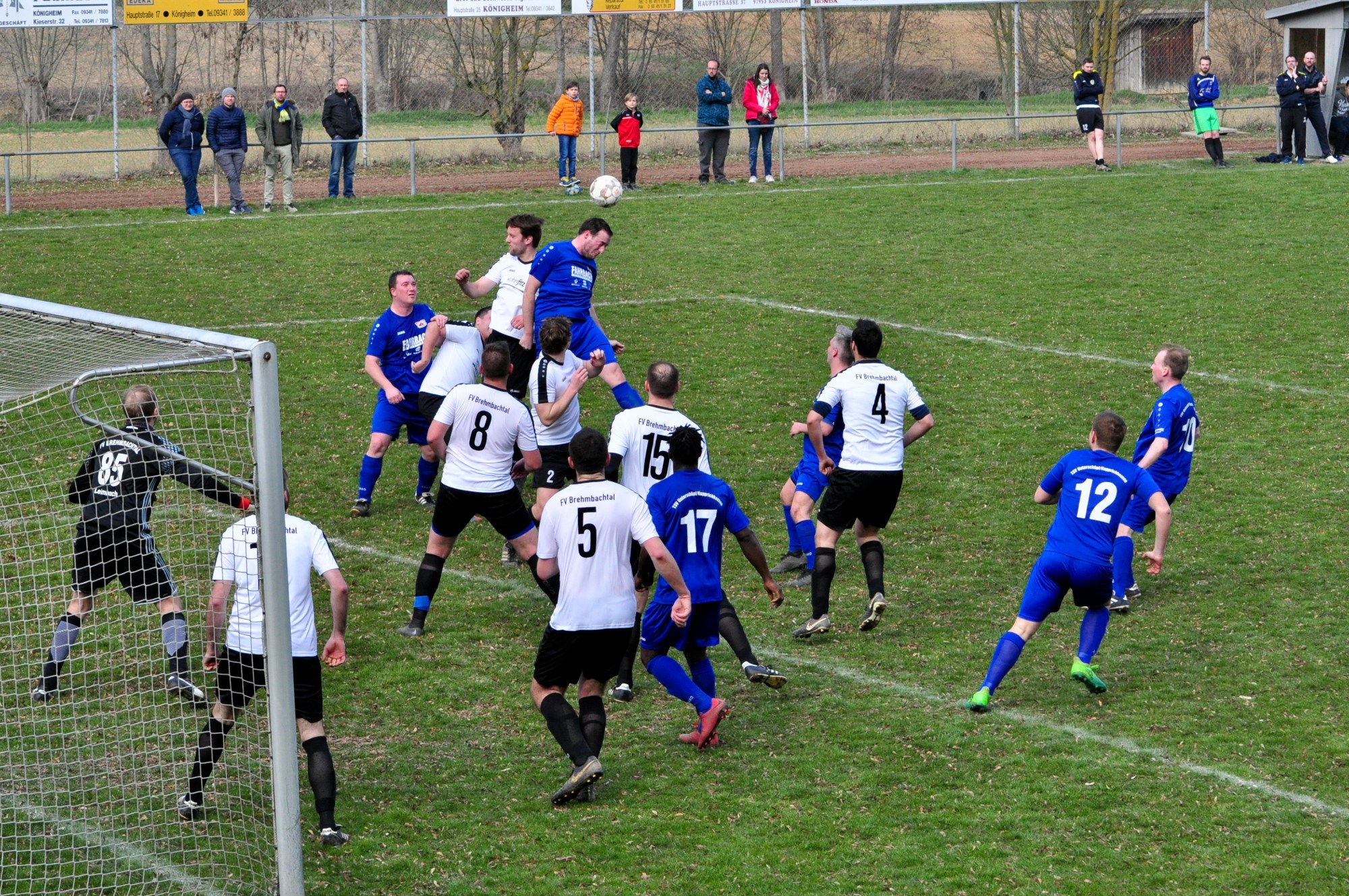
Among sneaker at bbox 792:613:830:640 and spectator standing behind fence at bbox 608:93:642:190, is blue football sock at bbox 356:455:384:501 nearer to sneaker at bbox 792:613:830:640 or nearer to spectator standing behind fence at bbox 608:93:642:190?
sneaker at bbox 792:613:830:640

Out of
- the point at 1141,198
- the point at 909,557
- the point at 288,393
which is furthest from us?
the point at 1141,198

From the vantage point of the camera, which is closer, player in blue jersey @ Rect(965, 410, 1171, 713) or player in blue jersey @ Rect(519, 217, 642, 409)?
player in blue jersey @ Rect(965, 410, 1171, 713)

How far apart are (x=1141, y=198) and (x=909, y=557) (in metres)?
14.7

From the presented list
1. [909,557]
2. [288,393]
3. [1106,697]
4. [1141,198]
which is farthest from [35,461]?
[1141,198]

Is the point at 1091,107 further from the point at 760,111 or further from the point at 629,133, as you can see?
the point at 629,133

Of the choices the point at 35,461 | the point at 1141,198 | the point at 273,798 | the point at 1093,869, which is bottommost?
the point at 1093,869

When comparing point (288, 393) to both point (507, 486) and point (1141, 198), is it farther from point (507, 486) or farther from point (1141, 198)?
point (1141, 198)

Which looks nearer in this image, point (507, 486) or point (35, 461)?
point (507, 486)

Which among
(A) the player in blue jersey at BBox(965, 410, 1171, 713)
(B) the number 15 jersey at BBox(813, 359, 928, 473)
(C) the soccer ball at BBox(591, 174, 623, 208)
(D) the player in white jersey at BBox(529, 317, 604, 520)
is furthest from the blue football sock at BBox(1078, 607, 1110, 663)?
(C) the soccer ball at BBox(591, 174, 623, 208)

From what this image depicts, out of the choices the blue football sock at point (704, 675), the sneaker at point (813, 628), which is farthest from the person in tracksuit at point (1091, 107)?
the blue football sock at point (704, 675)

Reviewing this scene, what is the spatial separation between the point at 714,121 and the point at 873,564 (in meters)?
18.1

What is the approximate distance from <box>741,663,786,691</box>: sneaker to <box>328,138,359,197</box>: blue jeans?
62.2 ft

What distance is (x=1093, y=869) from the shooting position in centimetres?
666

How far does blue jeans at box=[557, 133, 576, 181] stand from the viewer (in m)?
25.7
